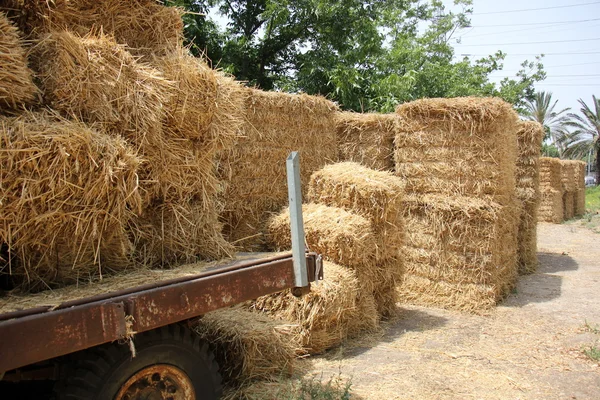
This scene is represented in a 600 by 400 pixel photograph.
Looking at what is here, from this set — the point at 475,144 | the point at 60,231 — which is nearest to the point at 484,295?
the point at 475,144

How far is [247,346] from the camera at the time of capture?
4090 mm

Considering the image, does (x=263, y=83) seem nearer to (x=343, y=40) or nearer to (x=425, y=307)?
(x=343, y=40)

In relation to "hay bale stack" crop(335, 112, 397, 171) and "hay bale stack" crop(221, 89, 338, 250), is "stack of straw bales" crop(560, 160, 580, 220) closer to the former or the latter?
"hay bale stack" crop(335, 112, 397, 171)

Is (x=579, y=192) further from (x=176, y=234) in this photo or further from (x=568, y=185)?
(x=176, y=234)

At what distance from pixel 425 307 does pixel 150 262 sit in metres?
4.76

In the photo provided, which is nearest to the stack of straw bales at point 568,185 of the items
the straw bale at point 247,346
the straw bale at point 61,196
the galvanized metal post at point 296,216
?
the straw bale at point 247,346

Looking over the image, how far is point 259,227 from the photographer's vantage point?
644 centimetres

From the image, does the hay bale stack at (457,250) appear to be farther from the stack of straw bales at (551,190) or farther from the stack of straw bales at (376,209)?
the stack of straw bales at (551,190)

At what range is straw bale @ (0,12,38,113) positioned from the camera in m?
2.56

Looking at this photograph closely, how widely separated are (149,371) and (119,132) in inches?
54.8

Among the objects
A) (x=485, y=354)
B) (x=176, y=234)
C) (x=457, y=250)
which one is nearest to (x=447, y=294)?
(x=457, y=250)

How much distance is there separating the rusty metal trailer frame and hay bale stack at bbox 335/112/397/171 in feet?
15.2

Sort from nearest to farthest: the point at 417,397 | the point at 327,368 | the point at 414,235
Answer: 1. the point at 417,397
2. the point at 327,368
3. the point at 414,235

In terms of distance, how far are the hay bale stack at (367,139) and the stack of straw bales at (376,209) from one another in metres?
1.26
